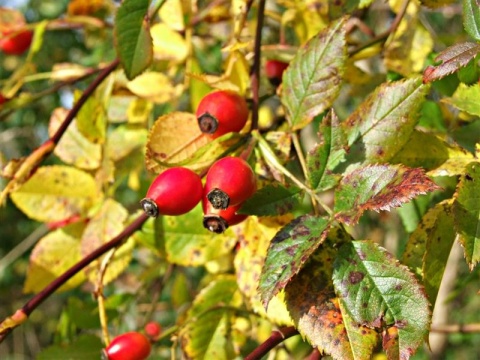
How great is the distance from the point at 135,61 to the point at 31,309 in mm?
433

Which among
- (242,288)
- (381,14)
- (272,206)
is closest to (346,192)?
(272,206)

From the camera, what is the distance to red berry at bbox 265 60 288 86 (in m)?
1.29

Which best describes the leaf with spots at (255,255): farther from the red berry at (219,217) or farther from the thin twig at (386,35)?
the thin twig at (386,35)

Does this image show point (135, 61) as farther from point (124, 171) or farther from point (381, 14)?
point (381, 14)

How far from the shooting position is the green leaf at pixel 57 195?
1380 mm

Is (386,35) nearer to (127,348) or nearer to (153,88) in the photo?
(153,88)

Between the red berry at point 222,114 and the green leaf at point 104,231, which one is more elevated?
the red berry at point 222,114

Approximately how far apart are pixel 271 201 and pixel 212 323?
52cm

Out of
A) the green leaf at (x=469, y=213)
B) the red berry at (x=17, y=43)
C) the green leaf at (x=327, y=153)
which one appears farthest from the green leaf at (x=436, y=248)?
the red berry at (x=17, y=43)

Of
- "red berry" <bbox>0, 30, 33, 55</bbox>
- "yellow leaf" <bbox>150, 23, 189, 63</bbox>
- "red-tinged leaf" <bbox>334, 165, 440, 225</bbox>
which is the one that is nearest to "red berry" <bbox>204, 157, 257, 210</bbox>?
"red-tinged leaf" <bbox>334, 165, 440, 225</bbox>

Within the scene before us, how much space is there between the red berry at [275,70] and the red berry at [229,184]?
1.63 feet

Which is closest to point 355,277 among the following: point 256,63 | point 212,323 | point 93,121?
point 256,63

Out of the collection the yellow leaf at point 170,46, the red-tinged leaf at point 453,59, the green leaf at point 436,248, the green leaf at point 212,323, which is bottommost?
the green leaf at point 212,323

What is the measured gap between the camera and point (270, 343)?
85 cm
